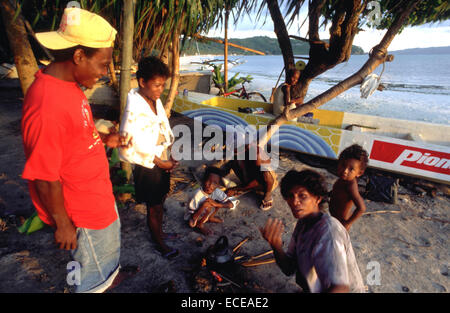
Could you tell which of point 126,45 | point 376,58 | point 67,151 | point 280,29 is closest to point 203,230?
point 67,151

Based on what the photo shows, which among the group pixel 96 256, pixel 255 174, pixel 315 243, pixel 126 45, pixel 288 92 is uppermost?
pixel 126 45

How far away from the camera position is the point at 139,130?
201 centimetres

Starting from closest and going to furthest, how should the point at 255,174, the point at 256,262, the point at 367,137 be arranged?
the point at 256,262 → the point at 255,174 → the point at 367,137

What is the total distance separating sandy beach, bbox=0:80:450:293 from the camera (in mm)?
2553

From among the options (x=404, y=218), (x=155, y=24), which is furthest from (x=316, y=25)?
(x=404, y=218)

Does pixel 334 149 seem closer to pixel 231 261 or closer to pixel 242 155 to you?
pixel 242 155

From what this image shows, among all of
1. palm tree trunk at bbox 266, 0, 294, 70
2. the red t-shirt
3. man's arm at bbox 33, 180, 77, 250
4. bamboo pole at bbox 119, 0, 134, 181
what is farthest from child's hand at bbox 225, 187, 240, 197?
palm tree trunk at bbox 266, 0, 294, 70

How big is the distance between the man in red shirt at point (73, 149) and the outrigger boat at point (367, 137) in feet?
15.8

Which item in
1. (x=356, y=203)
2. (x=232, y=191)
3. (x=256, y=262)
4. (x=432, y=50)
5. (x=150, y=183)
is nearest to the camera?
(x=150, y=183)

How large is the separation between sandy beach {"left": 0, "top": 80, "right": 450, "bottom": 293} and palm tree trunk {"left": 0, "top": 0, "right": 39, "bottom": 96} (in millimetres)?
1916

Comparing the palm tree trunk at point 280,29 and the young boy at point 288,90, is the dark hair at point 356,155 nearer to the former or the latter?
the young boy at point 288,90

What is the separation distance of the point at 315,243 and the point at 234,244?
185 centimetres

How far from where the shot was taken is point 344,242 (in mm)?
1519

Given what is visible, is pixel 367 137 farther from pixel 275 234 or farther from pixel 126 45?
pixel 126 45
